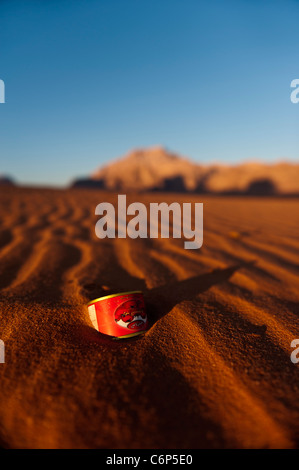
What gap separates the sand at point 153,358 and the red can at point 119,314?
1.9 inches

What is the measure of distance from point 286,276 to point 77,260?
1.68 meters

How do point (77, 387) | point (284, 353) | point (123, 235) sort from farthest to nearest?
point (123, 235), point (284, 353), point (77, 387)

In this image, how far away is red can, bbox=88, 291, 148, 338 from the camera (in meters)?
1.16

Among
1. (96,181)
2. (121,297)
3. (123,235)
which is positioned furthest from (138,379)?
(96,181)

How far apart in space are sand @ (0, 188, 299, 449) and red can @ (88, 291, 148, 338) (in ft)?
0.16

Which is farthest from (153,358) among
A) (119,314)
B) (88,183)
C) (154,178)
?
(154,178)

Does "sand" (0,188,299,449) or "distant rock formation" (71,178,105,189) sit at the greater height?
"distant rock formation" (71,178,105,189)

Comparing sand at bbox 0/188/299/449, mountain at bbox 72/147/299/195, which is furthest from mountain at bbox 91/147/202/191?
sand at bbox 0/188/299/449

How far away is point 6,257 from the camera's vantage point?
2.08 metres

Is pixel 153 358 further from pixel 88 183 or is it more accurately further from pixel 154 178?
pixel 154 178

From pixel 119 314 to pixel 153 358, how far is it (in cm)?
24

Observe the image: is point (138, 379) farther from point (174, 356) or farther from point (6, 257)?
point (6, 257)

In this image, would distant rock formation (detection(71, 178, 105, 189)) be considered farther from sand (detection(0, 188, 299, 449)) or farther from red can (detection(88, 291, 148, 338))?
red can (detection(88, 291, 148, 338))

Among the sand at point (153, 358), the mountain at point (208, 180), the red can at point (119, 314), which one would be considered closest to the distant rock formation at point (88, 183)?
the mountain at point (208, 180)
